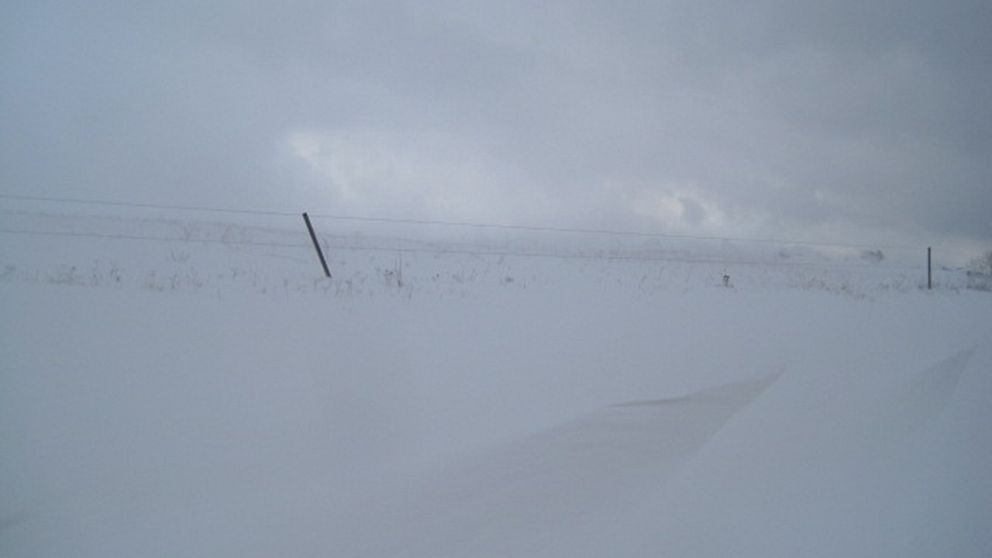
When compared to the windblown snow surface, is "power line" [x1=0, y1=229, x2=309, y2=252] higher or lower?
higher

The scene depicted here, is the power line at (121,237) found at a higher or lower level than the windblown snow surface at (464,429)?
higher

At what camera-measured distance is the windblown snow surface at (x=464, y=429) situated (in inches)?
90.6

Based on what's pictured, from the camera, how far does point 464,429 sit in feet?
11.1

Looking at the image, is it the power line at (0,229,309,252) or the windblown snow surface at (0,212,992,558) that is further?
the power line at (0,229,309,252)

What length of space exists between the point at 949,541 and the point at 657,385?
2.16 meters

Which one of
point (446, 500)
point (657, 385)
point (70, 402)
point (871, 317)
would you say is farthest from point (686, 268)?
point (70, 402)

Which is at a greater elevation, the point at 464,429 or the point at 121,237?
the point at 121,237

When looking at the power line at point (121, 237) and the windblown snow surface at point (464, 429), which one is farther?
the power line at point (121, 237)

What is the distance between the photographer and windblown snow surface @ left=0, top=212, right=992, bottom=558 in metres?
2.30

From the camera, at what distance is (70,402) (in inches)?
126

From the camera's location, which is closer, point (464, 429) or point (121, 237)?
point (464, 429)

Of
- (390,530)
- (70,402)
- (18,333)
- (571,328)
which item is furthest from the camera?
(571,328)

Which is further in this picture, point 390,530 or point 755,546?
point 390,530

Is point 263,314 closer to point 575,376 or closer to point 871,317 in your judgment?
point 575,376
